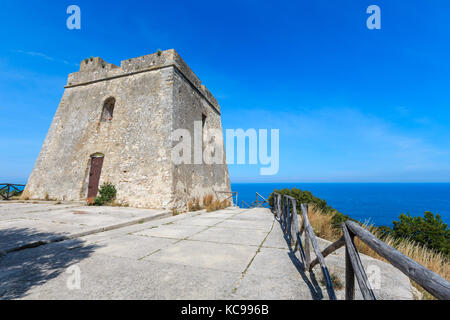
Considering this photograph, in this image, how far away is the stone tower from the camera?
27.8 ft

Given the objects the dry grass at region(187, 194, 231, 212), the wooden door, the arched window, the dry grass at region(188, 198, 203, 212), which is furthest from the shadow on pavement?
the arched window

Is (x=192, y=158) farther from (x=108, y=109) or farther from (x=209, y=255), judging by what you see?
(x=209, y=255)

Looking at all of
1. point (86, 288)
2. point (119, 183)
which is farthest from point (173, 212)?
point (86, 288)

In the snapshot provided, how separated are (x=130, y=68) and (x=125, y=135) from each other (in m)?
3.55

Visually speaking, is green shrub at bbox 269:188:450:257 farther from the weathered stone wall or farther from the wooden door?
the wooden door

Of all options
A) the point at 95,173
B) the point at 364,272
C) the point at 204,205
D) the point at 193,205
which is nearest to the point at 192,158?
the point at 193,205

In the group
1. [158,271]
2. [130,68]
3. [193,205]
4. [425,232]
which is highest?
[130,68]

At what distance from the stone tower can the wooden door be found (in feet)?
0.16

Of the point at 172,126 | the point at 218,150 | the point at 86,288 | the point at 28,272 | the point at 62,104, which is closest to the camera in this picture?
the point at 86,288

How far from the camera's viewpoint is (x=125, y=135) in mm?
9367

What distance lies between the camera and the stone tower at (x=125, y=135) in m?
8.48

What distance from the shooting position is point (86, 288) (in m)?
2.09
